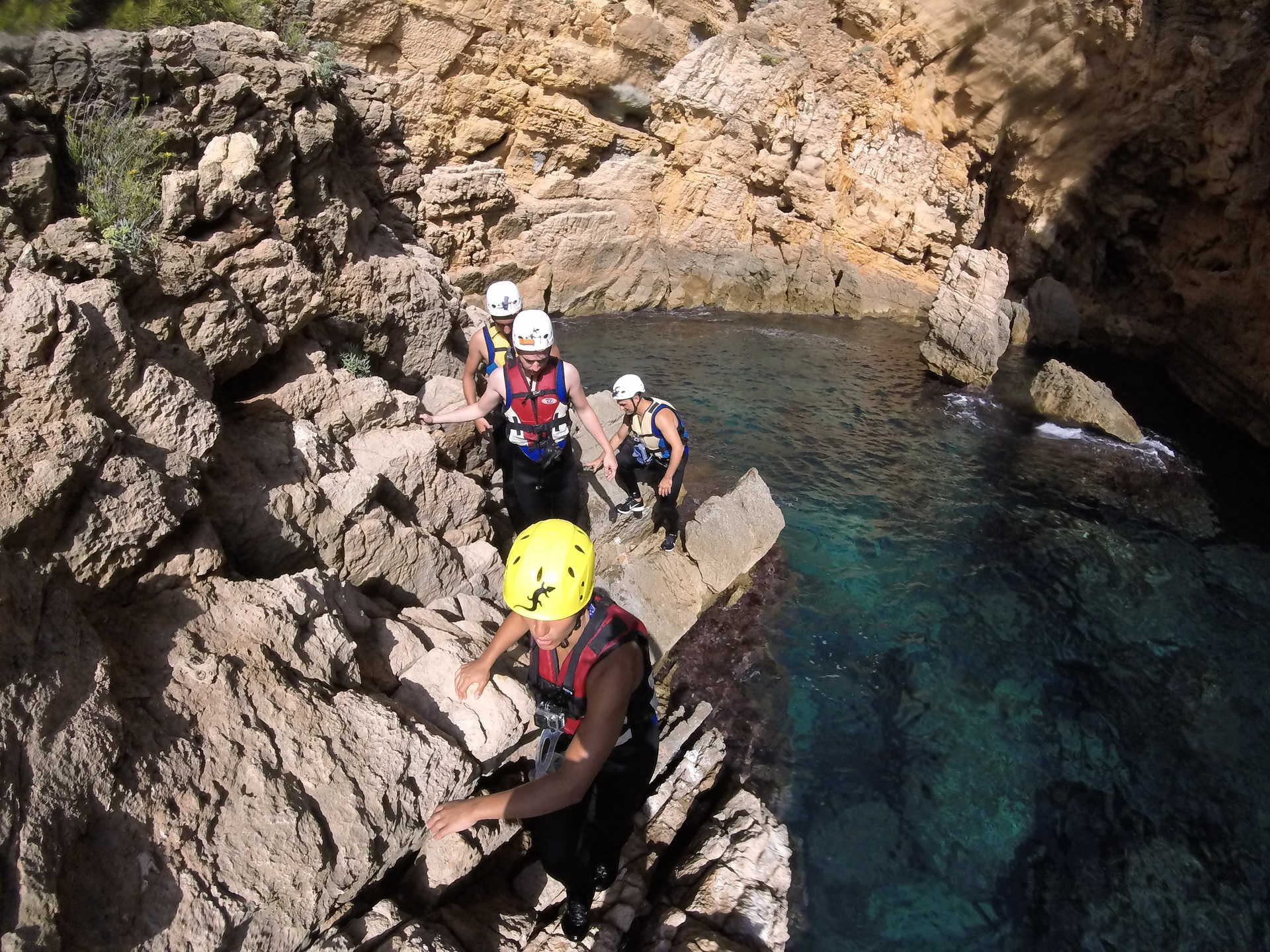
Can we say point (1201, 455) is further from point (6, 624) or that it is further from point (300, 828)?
point (6, 624)

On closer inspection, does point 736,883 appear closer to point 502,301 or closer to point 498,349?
point 498,349

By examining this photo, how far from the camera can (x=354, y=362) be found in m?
7.14

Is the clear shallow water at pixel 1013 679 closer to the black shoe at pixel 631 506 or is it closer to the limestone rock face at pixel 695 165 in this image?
the black shoe at pixel 631 506

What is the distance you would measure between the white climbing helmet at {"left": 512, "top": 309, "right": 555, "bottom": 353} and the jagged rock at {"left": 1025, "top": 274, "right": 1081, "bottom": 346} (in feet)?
65.5

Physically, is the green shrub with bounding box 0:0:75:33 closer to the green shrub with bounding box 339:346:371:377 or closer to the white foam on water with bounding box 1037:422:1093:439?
the green shrub with bounding box 339:346:371:377

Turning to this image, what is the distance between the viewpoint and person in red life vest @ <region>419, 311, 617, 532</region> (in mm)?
5617

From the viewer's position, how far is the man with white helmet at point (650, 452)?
7.80 meters

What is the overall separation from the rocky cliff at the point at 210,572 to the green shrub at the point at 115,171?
12 cm

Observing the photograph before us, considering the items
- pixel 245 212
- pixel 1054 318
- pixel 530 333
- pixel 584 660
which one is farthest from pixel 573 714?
pixel 1054 318

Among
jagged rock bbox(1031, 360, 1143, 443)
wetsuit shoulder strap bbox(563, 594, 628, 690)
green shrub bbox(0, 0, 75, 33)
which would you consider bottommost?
jagged rock bbox(1031, 360, 1143, 443)

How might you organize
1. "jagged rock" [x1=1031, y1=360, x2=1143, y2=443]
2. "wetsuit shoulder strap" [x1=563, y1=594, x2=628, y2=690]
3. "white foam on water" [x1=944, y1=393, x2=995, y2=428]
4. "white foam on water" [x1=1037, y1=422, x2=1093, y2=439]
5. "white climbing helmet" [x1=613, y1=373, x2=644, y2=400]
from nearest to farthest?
"wetsuit shoulder strap" [x1=563, y1=594, x2=628, y2=690] < "white climbing helmet" [x1=613, y1=373, x2=644, y2=400] < "white foam on water" [x1=1037, y1=422, x2=1093, y2=439] < "jagged rock" [x1=1031, y1=360, x2=1143, y2=443] < "white foam on water" [x1=944, y1=393, x2=995, y2=428]

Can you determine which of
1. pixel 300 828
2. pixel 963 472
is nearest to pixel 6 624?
pixel 300 828

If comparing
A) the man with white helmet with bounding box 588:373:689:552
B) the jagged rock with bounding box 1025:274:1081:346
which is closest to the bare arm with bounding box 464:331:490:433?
the man with white helmet with bounding box 588:373:689:552

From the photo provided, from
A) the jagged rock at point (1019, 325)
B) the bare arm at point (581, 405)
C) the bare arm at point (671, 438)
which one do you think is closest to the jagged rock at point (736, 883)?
the bare arm at point (581, 405)
